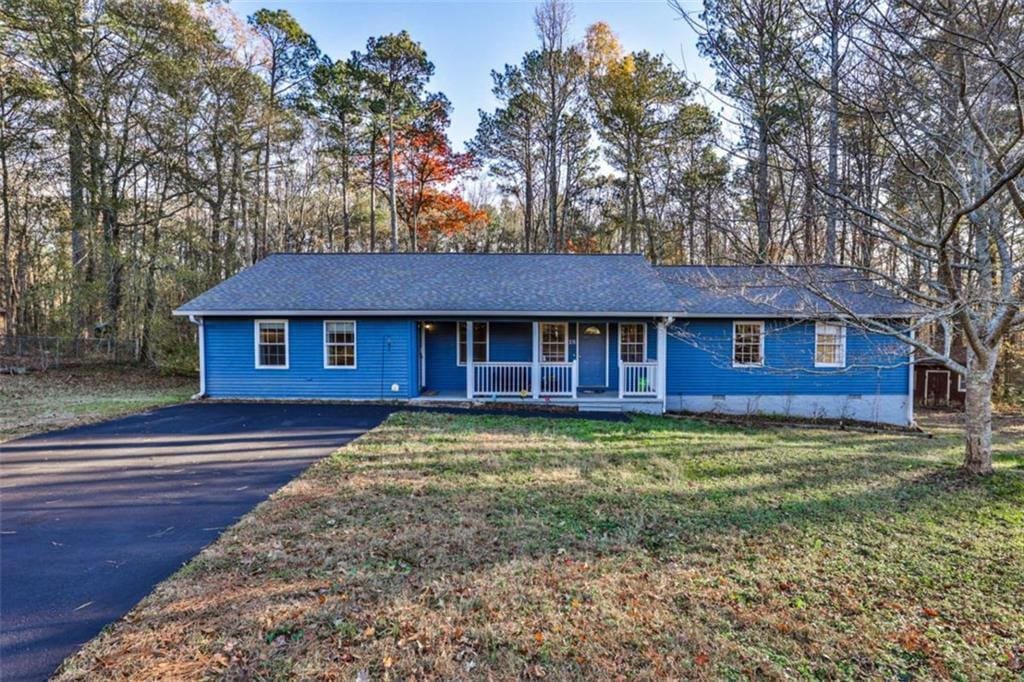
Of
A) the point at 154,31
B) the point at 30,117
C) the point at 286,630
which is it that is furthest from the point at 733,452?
the point at 30,117

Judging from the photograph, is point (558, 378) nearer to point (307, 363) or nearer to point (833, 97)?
point (307, 363)

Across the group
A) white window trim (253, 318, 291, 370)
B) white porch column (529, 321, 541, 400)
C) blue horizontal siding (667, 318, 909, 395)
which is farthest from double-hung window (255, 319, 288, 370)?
blue horizontal siding (667, 318, 909, 395)

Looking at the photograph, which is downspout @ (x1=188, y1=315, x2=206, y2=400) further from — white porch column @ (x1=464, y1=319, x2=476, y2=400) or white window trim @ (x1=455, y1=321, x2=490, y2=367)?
white porch column @ (x1=464, y1=319, x2=476, y2=400)

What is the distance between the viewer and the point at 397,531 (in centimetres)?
432

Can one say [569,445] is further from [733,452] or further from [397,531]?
[397,531]

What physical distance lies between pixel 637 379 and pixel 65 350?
19.6 meters

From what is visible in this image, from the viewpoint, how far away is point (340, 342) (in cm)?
1229

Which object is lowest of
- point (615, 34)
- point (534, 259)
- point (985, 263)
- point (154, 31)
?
point (985, 263)

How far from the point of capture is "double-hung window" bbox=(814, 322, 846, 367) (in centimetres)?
1202

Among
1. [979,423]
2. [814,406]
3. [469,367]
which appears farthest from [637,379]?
[979,423]

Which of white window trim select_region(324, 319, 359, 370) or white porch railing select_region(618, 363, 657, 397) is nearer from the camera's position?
white porch railing select_region(618, 363, 657, 397)

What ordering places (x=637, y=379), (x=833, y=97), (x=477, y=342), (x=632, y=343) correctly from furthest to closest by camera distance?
(x=477, y=342)
(x=632, y=343)
(x=637, y=379)
(x=833, y=97)

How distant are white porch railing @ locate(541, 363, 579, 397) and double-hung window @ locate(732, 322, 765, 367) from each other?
419cm

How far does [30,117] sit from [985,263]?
83.4 ft
